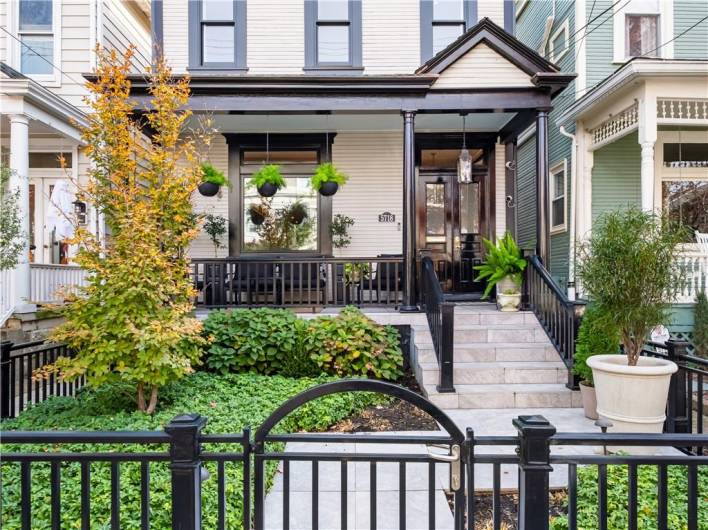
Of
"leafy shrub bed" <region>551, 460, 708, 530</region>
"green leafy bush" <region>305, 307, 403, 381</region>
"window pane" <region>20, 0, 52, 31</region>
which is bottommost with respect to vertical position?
"leafy shrub bed" <region>551, 460, 708, 530</region>

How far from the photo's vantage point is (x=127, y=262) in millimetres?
3939

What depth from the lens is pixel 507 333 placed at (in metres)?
5.93

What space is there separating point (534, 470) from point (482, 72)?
6.46 m

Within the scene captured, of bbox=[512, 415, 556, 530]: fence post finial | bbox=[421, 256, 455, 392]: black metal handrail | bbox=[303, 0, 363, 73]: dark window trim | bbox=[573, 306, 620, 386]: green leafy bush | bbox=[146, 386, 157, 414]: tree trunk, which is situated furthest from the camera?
bbox=[303, 0, 363, 73]: dark window trim

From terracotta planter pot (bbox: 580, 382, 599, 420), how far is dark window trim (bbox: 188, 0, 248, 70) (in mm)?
7643

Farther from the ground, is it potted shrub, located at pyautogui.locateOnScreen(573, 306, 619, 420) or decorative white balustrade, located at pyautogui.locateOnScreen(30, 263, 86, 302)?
decorative white balustrade, located at pyautogui.locateOnScreen(30, 263, 86, 302)

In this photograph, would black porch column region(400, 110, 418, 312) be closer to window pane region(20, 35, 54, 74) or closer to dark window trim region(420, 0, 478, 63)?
dark window trim region(420, 0, 478, 63)

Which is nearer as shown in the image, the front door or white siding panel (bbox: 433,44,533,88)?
white siding panel (bbox: 433,44,533,88)

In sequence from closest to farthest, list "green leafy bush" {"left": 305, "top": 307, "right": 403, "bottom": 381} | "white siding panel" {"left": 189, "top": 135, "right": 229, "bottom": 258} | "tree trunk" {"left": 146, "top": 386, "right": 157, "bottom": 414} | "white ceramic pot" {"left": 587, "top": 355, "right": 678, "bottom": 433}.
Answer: "white ceramic pot" {"left": 587, "top": 355, "right": 678, "bottom": 433}, "tree trunk" {"left": 146, "top": 386, "right": 157, "bottom": 414}, "green leafy bush" {"left": 305, "top": 307, "right": 403, "bottom": 381}, "white siding panel" {"left": 189, "top": 135, "right": 229, "bottom": 258}

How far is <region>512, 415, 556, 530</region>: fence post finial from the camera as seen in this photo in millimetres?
1556

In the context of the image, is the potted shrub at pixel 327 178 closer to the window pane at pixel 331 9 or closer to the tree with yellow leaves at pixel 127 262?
the tree with yellow leaves at pixel 127 262

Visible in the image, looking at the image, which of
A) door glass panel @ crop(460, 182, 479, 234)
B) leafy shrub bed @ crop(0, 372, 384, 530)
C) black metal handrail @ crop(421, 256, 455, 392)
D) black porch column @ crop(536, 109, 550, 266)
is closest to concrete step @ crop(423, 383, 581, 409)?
black metal handrail @ crop(421, 256, 455, 392)

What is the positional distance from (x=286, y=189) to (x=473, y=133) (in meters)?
3.85

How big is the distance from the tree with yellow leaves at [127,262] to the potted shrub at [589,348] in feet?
13.1
